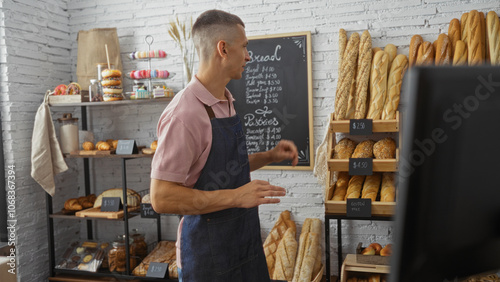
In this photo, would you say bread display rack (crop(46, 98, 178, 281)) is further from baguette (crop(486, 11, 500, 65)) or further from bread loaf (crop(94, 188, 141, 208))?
baguette (crop(486, 11, 500, 65))

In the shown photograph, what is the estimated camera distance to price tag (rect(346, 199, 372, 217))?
8.72ft

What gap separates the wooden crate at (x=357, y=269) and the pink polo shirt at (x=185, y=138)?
55.0 inches

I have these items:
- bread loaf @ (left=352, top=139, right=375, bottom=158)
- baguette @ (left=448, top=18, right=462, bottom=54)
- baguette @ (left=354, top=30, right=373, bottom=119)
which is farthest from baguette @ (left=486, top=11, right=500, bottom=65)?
bread loaf @ (left=352, top=139, right=375, bottom=158)

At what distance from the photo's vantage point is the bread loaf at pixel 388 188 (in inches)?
106

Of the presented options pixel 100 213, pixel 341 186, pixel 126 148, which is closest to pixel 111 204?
pixel 100 213

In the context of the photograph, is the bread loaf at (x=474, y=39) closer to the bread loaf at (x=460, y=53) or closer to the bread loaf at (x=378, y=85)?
the bread loaf at (x=460, y=53)

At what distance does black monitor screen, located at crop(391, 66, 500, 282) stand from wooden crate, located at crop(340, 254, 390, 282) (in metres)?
2.36

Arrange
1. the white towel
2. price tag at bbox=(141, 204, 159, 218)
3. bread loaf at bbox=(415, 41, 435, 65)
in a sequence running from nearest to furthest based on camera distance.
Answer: bread loaf at bbox=(415, 41, 435, 65) < price tag at bbox=(141, 204, 159, 218) < the white towel

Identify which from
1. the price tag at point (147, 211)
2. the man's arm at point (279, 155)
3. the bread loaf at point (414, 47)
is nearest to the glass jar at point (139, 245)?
the price tag at point (147, 211)

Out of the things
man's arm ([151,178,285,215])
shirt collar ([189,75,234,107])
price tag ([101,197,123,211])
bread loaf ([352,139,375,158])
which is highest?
shirt collar ([189,75,234,107])

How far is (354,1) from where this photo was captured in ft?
10.6

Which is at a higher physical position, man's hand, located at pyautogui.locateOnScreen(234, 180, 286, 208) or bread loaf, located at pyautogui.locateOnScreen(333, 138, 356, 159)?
bread loaf, located at pyautogui.locateOnScreen(333, 138, 356, 159)

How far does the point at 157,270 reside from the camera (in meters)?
3.30

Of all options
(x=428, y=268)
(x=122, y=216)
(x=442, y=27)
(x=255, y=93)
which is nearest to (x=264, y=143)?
(x=255, y=93)
